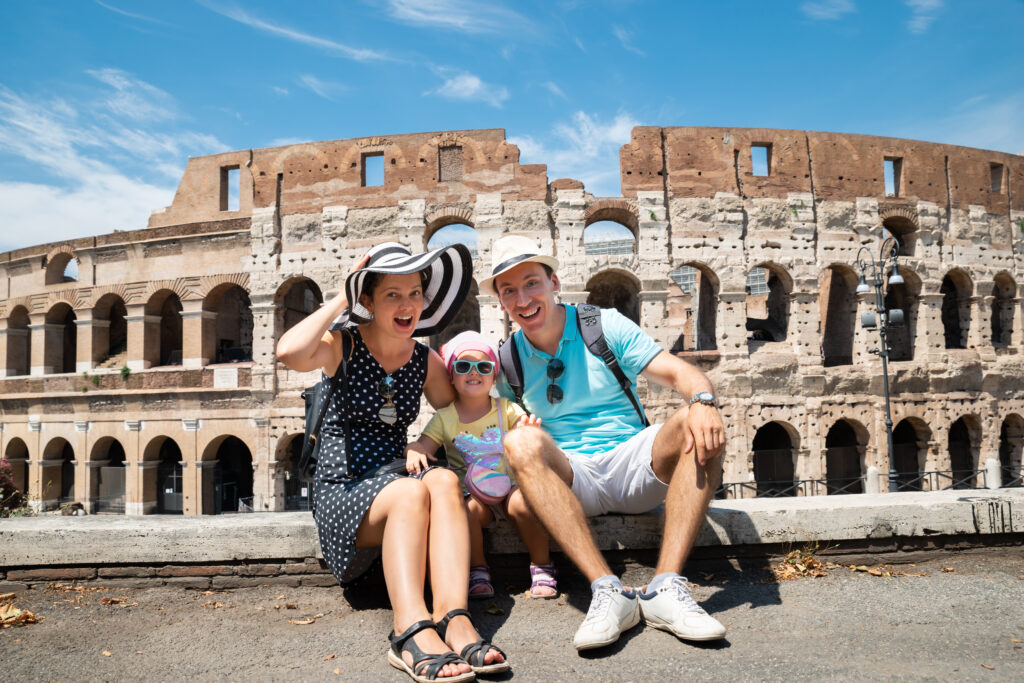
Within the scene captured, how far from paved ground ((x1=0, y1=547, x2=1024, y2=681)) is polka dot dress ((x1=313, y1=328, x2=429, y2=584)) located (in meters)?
0.35

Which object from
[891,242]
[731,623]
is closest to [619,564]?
[731,623]

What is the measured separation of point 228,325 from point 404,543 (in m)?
17.4

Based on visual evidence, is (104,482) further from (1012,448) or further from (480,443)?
(1012,448)

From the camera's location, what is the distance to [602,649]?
234cm

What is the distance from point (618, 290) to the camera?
707 inches

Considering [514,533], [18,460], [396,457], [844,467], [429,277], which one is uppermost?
[429,277]

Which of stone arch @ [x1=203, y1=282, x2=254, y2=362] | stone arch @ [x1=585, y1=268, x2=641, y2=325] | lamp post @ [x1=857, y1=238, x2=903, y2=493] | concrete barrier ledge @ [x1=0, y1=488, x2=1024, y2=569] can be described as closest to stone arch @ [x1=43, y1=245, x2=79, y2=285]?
stone arch @ [x1=203, y1=282, x2=254, y2=362]

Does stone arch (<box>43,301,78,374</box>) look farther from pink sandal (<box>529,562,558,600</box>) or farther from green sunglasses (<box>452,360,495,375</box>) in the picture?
pink sandal (<box>529,562,558,600</box>)

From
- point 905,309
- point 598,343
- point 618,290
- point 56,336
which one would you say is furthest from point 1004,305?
point 56,336

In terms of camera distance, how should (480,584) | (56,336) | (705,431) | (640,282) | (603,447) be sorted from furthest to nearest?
1. (56,336)
2. (640,282)
3. (603,447)
4. (480,584)
5. (705,431)

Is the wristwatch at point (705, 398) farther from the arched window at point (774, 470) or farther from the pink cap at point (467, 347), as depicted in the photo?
the arched window at point (774, 470)

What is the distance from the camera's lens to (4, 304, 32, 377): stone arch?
1789 cm

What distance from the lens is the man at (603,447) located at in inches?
96.7

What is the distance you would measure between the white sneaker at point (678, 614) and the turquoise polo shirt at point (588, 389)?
824mm
